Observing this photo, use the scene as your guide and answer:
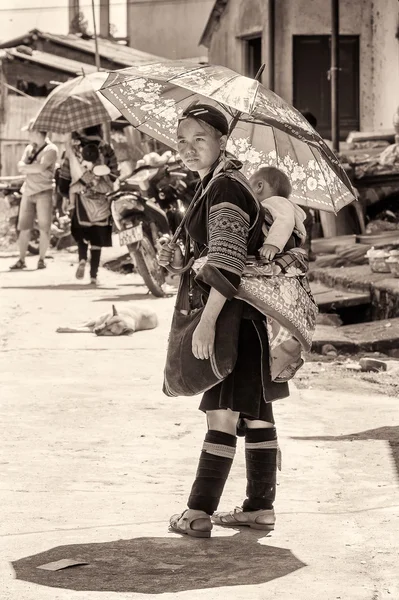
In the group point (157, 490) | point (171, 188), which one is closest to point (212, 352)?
point (157, 490)

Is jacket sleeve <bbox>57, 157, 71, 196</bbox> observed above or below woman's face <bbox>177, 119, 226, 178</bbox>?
below

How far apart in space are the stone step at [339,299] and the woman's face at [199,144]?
711 centimetres

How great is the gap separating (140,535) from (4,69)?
1173 inches

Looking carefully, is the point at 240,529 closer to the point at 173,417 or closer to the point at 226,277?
the point at 226,277

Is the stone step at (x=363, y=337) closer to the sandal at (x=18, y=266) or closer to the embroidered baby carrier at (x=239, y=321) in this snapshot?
the embroidered baby carrier at (x=239, y=321)

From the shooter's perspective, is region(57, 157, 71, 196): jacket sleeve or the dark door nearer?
region(57, 157, 71, 196): jacket sleeve

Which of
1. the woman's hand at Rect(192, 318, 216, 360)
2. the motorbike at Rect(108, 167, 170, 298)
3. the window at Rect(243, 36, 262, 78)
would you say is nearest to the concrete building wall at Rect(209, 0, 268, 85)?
the window at Rect(243, 36, 262, 78)

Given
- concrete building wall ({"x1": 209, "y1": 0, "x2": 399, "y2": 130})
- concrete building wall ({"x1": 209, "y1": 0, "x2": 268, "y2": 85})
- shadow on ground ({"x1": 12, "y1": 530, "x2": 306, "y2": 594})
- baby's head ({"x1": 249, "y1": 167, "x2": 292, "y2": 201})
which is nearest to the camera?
shadow on ground ({"x1": 12, "y1": 530, "x2": 306, "y2": 594})

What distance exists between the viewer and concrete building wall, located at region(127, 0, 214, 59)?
130 feet

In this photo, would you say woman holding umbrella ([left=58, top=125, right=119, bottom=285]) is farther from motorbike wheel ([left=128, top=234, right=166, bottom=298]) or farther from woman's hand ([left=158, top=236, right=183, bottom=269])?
woman's hand ([left=158, top=236, right=183, bottom=269])

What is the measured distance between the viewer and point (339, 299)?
1196 centimetres

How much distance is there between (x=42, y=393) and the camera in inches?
310

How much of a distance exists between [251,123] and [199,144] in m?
0.81

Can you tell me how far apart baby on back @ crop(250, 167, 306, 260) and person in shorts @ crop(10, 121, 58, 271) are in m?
11.0
